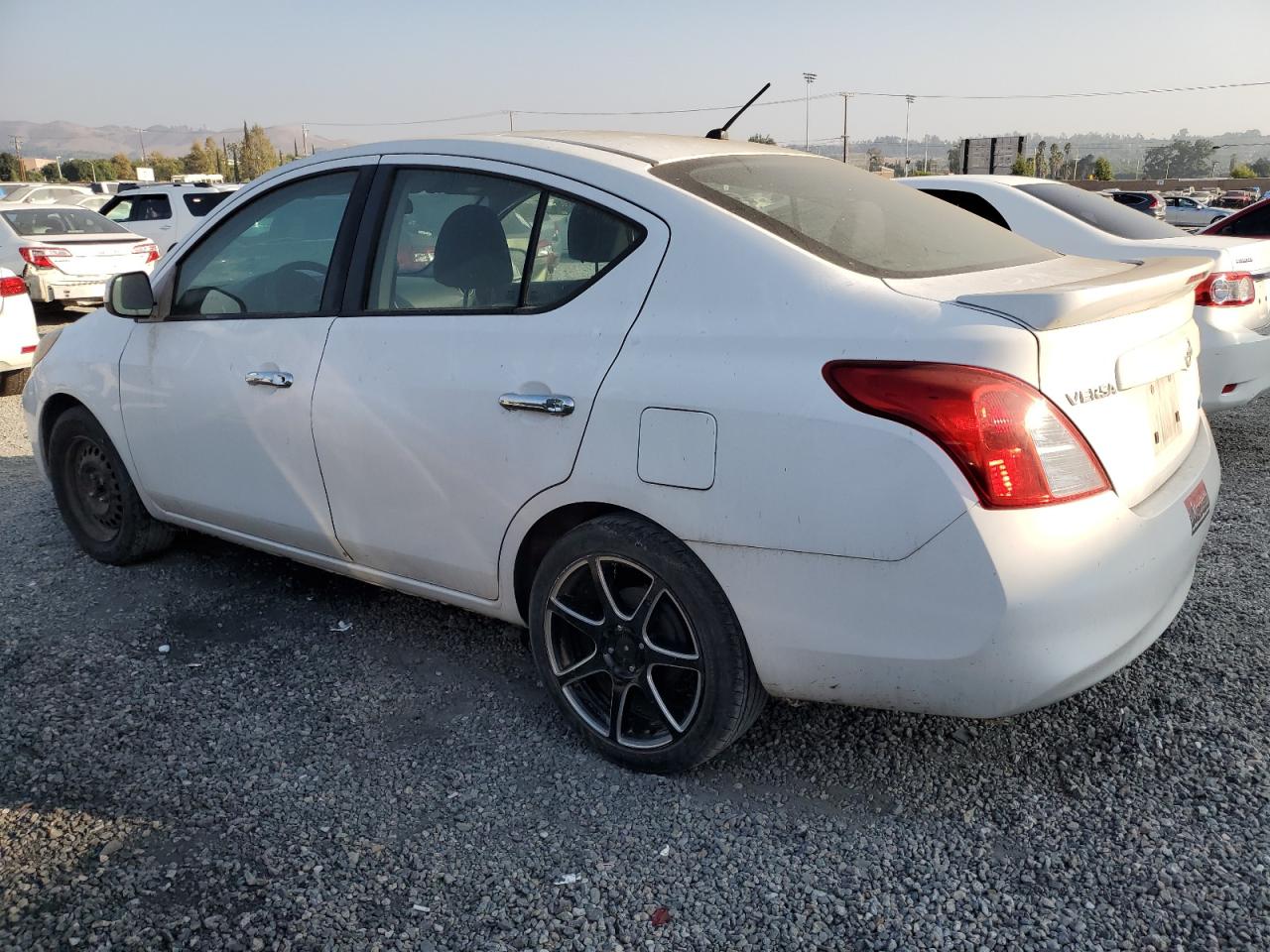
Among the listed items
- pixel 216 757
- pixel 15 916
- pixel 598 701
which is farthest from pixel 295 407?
pixel 15 916

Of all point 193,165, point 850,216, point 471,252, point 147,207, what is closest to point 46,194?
point 147,207

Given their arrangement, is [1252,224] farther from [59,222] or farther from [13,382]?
[59,222]

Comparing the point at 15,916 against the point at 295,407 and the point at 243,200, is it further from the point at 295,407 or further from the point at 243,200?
the point at 243,200

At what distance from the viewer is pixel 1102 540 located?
7.26ft

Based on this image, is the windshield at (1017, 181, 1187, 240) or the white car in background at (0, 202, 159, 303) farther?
the white car in background at (0, 202, 159, 303)

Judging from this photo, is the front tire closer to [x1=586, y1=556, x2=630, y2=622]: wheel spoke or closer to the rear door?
[x1=586, y1=556, x2=630, y2=622]: wheel spoke

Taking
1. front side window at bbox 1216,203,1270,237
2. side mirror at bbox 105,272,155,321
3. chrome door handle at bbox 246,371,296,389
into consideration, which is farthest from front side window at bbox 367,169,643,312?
front side window at bbox 1216,203,1270,237

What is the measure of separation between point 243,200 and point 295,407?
0.90 meters

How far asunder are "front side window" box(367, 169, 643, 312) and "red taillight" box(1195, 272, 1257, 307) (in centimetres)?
399

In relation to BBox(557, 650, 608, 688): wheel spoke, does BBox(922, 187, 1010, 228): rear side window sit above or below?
above

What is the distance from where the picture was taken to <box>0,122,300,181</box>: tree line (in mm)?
93250

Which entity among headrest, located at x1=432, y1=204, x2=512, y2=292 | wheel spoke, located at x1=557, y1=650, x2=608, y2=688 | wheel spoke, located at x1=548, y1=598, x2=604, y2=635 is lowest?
wheel spoke, located at x1=557, y1=650, x2=608, y2=688

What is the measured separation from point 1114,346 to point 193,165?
116m

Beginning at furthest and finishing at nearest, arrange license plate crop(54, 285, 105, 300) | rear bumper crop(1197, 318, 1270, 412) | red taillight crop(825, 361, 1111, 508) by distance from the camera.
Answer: license plate crop(54, 285, 105, 300) → rear bumper crop(1197, 318, 1270, 412) → red taillight crop(825, 361, 1111, 508)
